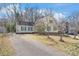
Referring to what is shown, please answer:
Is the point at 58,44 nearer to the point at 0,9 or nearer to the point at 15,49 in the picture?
the point at 15,49

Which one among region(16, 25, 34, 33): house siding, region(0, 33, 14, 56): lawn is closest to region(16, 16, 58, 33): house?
region(16, 25, 34, 33): house siding

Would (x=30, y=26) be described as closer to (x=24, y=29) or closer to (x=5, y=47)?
(x=24, y=29)

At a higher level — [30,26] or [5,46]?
[30,26]

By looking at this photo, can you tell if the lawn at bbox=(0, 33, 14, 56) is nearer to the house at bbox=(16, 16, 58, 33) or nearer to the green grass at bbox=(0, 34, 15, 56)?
the green grass at bbox=(0, 34, 15, 56)

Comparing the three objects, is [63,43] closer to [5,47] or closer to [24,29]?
[24,29]

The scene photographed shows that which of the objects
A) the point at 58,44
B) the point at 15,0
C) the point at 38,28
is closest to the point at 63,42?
the point at 58,44

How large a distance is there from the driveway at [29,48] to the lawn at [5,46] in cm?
4

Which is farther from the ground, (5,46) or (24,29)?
(24,29)

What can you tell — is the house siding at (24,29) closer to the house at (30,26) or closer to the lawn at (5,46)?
the house at (30,26)

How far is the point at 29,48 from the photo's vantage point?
336 centimetres

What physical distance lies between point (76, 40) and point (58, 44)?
0.17 meters

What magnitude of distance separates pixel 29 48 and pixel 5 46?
0.22 metres

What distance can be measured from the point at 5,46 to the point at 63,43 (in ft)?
1.76

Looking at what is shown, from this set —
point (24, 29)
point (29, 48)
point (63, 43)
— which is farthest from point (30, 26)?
point (63, 43)
